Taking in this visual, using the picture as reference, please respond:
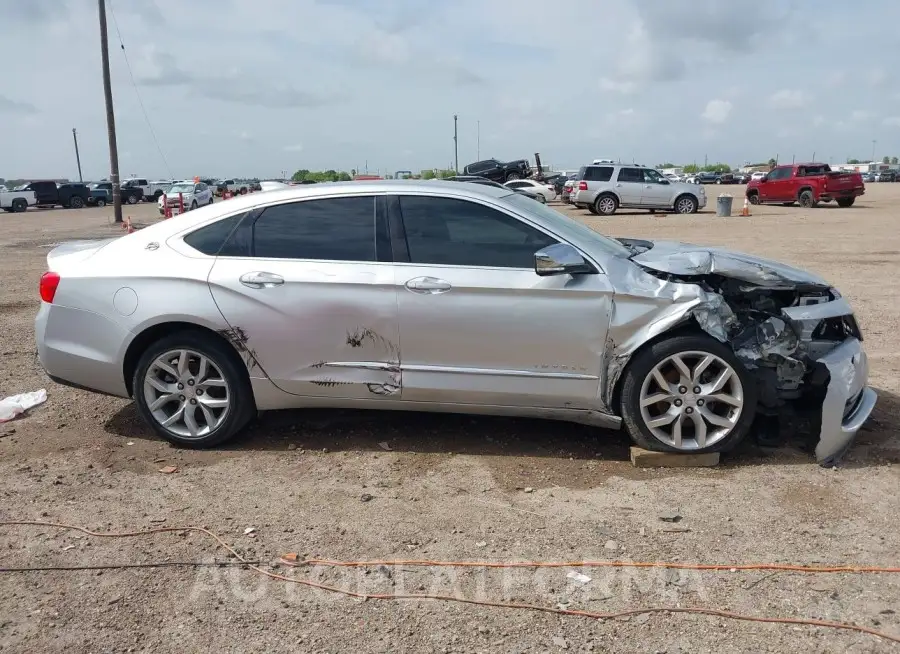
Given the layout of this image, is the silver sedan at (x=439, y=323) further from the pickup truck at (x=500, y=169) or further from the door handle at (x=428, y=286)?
the pickup truck at (x=500, y=169)

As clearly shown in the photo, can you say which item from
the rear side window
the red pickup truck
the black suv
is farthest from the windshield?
the black suv

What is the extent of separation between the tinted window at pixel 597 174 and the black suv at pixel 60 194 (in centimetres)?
3570

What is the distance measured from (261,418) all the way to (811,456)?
352 centimetres

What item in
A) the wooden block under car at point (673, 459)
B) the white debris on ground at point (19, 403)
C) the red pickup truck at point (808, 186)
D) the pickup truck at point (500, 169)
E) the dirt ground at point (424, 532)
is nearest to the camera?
Answer: the dirt ground at point (424, 532)

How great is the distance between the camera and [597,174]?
27438 mm

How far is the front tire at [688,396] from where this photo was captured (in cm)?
423

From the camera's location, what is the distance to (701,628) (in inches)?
114

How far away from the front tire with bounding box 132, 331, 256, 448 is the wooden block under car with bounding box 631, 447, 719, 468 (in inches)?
92.9

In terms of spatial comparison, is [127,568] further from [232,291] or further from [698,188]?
[698,188]

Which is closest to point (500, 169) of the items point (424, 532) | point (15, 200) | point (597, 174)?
point (597, 174)

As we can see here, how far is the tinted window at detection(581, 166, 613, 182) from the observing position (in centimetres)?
2734

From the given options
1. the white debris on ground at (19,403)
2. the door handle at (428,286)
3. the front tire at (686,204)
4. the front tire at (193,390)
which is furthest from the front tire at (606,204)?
the front tire at (193,390)

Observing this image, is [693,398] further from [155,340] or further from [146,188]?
[146,188]

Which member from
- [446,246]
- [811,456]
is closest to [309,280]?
[446,246]
